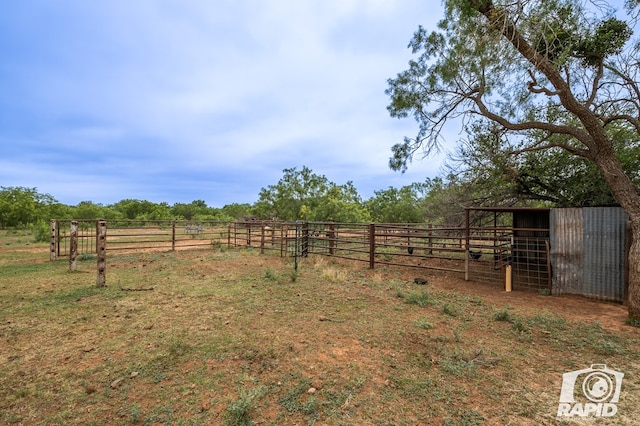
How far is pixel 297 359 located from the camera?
2.89m

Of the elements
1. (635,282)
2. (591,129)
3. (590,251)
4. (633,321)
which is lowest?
(633,321)

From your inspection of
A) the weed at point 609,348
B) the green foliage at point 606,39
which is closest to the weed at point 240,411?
the weed at point 609,348

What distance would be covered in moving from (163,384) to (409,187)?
34718mm

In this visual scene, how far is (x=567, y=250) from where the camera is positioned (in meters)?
5.82

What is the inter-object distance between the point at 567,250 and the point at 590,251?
0.34 m

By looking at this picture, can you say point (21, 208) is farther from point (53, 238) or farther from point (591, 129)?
point (591, 129)

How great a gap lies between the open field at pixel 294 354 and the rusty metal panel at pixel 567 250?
18.2 inches

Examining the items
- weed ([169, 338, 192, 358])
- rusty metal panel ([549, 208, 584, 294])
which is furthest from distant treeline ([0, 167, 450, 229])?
weed ([169, 338, 192, 358])

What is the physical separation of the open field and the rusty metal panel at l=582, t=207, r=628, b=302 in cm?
41

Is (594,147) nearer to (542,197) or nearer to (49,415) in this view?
(542,197)

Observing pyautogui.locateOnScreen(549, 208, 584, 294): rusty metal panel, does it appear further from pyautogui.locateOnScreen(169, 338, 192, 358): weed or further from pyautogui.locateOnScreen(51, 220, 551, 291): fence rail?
pyautogui.locateOnScreen(169, 338, 192, 358): weed

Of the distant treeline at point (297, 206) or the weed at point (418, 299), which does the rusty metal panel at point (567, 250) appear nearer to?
the weed at point (418, 299)

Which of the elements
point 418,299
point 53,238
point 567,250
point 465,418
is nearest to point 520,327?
point 418,299

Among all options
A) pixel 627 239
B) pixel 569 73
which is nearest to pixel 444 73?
pixel 569 73
